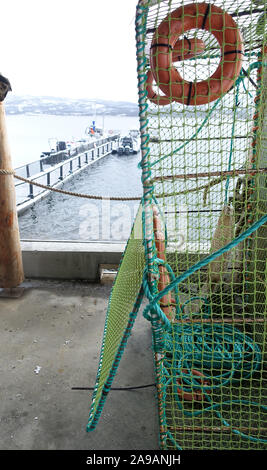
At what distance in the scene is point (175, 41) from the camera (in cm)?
169

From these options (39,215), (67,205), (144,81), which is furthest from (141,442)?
(67,205)

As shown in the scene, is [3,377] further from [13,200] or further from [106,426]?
[13,200]

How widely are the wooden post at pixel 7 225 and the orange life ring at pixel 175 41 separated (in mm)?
2644

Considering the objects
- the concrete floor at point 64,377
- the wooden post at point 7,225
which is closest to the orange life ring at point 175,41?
the concrete floor at point 64,377

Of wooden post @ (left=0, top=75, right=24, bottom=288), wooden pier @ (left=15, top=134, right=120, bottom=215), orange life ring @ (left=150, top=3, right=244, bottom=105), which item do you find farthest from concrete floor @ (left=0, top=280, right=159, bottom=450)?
orange life ring @ (left=150, top=3, right=244, bottom=105)

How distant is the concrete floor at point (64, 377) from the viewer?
7.75 feet

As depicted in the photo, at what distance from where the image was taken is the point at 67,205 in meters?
18.1

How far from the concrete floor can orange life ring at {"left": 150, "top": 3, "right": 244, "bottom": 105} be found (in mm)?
2268

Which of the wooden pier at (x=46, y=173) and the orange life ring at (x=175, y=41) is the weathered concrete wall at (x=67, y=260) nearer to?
the wooden pier at (x=46, y=173)

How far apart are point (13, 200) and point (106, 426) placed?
2.83m

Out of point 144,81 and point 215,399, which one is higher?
point 144,81

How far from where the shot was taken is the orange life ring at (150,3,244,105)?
1.63m

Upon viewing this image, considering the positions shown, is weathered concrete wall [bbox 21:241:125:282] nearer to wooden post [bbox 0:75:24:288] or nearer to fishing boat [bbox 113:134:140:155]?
wooden post [bbox 0:75:24:288]

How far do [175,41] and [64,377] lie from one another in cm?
268
